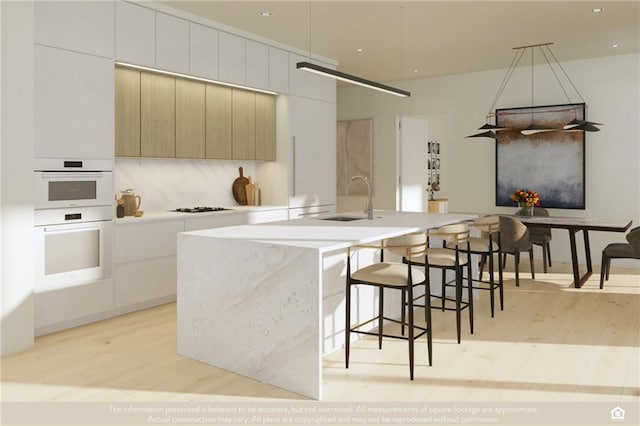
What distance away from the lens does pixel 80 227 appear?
13.9 ft

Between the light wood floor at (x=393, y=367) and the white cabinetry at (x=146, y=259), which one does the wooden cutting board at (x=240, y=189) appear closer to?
the white cabinetry at (x=146, y=259)

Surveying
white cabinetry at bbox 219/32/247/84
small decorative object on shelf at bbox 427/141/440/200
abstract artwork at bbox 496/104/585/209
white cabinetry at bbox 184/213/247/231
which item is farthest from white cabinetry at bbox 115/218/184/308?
small decorative object on shelf at bbox 427/141/440/200

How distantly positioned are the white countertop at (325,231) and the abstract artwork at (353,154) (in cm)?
424

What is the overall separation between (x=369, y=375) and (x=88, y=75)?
3.18 metres

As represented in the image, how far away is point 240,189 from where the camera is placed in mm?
6395

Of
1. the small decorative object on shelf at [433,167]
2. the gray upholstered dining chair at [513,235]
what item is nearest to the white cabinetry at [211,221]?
the gray upholstered dining chair at [513,235]

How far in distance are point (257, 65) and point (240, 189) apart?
4.81 feet

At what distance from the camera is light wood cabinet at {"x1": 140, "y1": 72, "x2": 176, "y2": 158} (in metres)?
4.93

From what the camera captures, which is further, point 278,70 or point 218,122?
point 278,70

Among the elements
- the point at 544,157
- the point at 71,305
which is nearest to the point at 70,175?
the point at 71,305

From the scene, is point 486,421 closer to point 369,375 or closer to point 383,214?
point 369,375

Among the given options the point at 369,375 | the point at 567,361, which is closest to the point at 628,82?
the point at 567,361

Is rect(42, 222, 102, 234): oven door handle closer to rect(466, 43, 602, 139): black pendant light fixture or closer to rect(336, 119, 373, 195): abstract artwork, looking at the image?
rect(466, 43, 602, 139): black pendant light fixture

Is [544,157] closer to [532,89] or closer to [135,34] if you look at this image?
[532,89]
